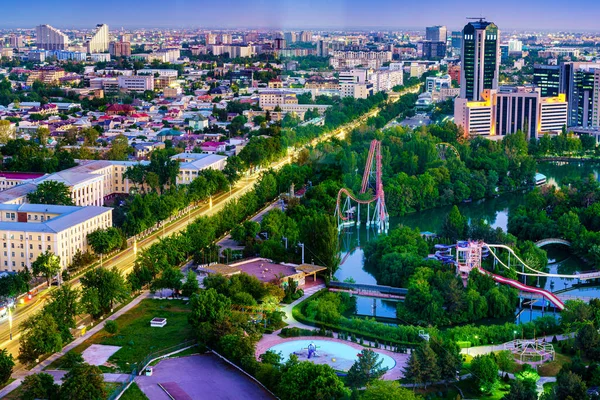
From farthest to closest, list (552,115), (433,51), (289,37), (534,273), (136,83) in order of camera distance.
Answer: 1. (136,83)
2. (433,51)
3. (552,115)
4. (289,37)
5. (534,273)

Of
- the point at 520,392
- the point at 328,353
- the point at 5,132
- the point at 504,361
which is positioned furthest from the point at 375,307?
the point at 5,132

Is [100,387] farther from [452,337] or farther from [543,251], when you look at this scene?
[543,251]

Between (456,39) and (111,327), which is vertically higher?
(456,39)

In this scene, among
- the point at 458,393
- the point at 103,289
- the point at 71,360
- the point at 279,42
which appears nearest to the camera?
the point at 458,393

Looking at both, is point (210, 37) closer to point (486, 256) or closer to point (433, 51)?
point (433, 51)

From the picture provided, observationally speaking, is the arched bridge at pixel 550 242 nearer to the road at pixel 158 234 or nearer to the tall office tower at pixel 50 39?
the road at pixel 158 234

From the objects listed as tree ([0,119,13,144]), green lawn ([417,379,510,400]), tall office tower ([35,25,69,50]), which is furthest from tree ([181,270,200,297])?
tall office tower ([35,25,69,50])
